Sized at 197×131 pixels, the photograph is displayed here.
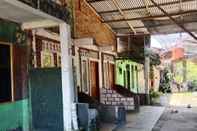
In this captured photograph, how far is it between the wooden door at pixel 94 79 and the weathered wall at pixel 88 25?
3.12 ft

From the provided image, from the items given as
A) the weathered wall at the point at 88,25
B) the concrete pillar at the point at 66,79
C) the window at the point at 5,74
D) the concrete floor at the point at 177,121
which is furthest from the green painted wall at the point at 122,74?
the window at the point at 5,74

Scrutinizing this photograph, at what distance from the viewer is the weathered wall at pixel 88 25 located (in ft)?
36.7

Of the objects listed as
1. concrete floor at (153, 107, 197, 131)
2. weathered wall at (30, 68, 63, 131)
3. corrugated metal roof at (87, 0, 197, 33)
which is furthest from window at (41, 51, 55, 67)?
corrugated metal roof at (87, 0, 197, 33)

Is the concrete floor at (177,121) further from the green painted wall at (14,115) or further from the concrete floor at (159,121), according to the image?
the green painted wall at (14,115)

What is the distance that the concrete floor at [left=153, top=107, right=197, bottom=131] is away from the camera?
994 centimetres

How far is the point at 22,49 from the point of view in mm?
7895

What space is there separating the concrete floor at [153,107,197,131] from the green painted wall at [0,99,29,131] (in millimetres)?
3990

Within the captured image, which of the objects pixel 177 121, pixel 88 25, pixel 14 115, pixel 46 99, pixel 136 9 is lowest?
pixel 177 121

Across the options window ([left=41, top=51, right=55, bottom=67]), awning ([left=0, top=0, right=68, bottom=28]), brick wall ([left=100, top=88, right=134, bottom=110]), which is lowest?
brick wall ([left=100, top=88, right=134, bottom=110])

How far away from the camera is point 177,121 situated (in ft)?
37.2

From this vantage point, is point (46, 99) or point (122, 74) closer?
point (46, 99)

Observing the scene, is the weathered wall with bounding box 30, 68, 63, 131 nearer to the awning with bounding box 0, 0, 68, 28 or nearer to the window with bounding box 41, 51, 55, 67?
the window with bounding box 41, 51, 55, 67

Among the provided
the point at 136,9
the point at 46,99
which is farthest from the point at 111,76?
the point at 46,99

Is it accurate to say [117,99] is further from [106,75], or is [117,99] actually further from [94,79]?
[106,75]
